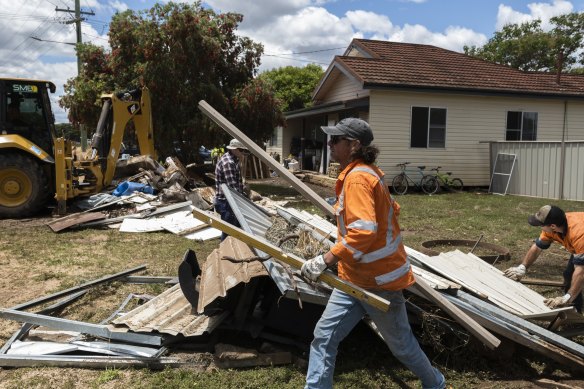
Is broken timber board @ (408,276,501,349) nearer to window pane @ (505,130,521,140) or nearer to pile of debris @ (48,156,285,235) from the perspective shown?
pile of debris @ (48,156,285,235)

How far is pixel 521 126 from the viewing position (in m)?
16.8

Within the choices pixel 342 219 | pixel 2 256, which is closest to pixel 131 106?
pixel 2 256

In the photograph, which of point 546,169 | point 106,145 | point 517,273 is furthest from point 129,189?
point 546,169

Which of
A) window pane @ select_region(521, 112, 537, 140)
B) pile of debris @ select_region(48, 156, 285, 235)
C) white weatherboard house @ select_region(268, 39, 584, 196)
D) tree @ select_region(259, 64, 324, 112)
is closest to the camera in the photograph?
pile of debris @ select_region(48, 156, 285, 235)

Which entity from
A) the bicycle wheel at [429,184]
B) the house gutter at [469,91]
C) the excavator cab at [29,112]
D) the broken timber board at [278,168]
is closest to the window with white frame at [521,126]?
the house gutter at [469,91]

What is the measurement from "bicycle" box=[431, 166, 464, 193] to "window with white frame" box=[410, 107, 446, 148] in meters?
0.91

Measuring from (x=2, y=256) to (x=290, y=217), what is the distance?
4.73 m

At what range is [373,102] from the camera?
598 inches

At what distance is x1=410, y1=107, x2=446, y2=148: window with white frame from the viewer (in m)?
15.8

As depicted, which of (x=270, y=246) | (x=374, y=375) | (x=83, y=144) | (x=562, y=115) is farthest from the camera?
(x=83, y=144)

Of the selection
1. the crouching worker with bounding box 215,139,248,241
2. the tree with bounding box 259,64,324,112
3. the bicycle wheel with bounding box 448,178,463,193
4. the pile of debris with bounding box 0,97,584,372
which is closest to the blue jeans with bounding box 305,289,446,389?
the pile of debris with bounding box 0,97,584,372

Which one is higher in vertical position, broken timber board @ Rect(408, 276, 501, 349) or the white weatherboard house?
the white weatherboard house

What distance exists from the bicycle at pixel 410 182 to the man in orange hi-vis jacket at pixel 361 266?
12.5 meters

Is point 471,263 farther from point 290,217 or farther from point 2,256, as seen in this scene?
point 2,256
